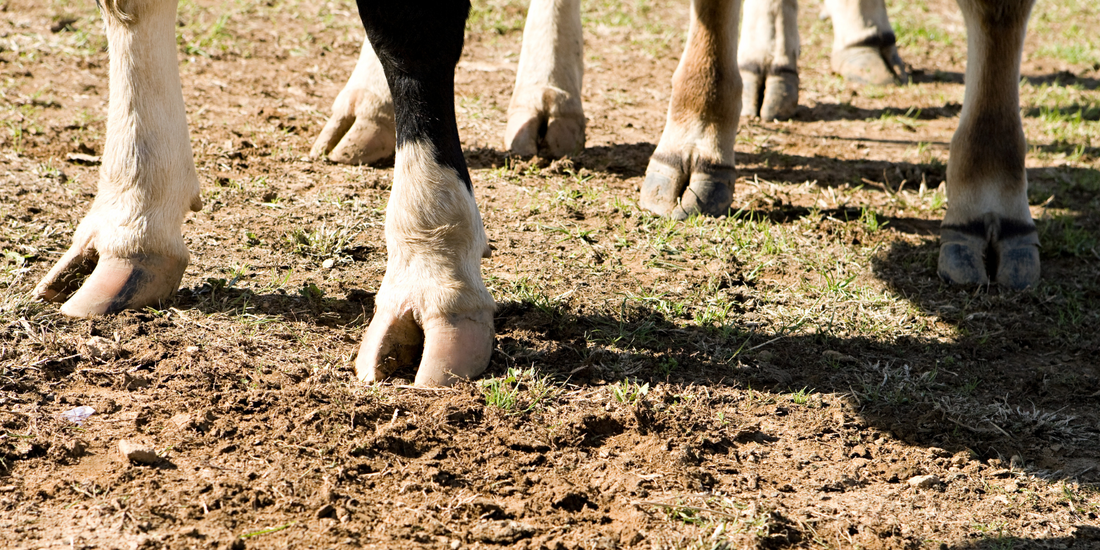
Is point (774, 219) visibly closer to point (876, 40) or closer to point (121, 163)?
point (121, 163)

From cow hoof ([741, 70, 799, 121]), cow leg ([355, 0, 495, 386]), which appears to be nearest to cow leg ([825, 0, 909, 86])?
cow hoof ([741, 70, 799, 121])

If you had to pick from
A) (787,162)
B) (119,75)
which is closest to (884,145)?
(787,162)

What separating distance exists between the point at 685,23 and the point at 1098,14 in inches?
159

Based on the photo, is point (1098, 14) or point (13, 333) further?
point (1098, 14)

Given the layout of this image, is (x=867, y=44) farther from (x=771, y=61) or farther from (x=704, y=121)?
(x=704, y=121)

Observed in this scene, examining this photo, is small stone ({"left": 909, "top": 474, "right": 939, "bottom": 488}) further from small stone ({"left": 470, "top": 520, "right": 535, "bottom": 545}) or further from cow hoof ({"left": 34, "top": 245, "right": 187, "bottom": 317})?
cow hoof ({"left": 34, "top": 245, "right": 187, "bottom": 317})

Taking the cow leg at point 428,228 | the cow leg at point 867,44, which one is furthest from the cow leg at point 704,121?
the cow leg at point 867,44

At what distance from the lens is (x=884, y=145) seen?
4723 millimetres

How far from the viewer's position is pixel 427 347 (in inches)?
90.9

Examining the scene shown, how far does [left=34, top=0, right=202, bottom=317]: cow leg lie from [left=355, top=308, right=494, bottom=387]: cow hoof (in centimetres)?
67

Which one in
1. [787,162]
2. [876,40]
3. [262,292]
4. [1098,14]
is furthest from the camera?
[1098,14]

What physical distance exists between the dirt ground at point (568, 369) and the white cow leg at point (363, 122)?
0.31 ft

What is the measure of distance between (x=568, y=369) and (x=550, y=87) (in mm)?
1847

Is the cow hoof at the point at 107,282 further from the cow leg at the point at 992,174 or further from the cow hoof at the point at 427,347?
the cow leg at the point at 992,174
